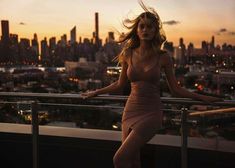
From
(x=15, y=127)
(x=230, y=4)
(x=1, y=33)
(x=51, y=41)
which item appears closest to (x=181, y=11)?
(x=230, y=4)

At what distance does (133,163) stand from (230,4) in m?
29.7

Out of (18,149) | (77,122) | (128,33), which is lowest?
(18,149)

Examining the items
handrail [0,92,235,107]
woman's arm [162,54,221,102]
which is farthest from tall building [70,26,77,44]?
woman's arm [162,54,221,102]

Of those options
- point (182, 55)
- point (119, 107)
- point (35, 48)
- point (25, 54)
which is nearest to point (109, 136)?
point (119, 107)

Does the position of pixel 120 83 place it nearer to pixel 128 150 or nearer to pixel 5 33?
pixel 128 150

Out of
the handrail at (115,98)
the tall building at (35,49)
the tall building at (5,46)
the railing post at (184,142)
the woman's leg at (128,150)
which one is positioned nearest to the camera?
the woman's leg at (128,150)

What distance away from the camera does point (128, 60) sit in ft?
9.11

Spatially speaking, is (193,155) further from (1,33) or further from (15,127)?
(1,33)

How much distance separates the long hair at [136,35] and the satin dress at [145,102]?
0.19m

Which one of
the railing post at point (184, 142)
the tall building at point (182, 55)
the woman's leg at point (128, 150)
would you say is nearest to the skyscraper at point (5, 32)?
the tall building at point (182, 55)

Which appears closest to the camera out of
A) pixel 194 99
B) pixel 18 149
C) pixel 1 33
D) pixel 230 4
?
pixel 194 99

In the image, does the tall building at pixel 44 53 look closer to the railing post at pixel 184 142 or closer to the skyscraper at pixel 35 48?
the skyscraper at pixel 35 48

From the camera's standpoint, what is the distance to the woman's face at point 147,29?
2.75 metres

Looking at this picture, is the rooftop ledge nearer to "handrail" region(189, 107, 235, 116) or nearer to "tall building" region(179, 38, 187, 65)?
"handrail" region(189, 107, 235, 116)
